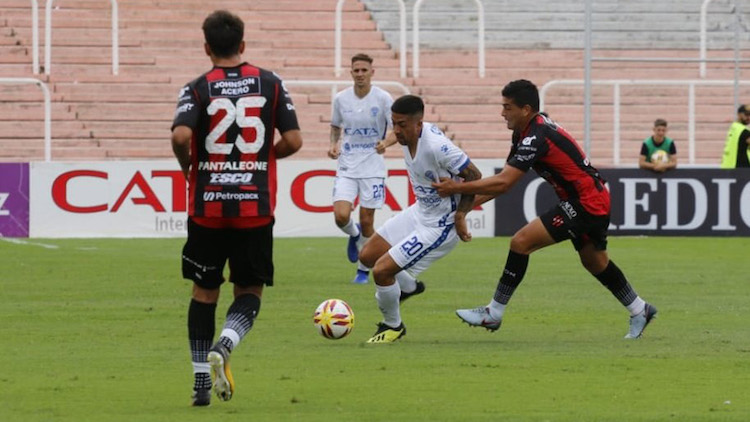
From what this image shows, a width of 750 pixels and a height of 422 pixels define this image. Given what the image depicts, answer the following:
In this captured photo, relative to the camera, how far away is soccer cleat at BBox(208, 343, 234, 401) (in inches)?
319

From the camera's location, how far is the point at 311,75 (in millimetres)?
28234

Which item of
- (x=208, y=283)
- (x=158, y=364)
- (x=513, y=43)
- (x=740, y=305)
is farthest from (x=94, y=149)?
(x=208, y=283)

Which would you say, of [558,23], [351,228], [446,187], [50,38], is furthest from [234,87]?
[558,23]

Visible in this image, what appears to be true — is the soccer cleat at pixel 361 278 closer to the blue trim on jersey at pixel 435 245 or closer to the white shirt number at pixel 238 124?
the blue trim on jersey at pixel 435 245

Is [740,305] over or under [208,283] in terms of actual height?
under

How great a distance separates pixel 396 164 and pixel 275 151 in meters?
14.9

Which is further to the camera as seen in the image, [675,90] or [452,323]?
[675,90]

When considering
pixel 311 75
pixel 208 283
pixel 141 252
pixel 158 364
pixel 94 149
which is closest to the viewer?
pixel 208 283

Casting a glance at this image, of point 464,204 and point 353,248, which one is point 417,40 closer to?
point 353,248

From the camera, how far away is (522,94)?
37.6ft

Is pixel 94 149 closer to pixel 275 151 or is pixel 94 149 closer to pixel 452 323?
pixel 452 323

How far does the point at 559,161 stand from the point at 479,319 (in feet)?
4.20

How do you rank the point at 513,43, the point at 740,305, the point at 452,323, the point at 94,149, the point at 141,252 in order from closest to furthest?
the point at 452,323
the point at 740,305
the point at 141,252
the point at 94,149
the point at 513,43

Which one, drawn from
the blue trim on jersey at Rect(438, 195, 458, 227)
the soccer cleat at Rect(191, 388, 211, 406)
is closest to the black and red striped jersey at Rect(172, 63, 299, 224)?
the soccer cleat at Rect(191, 388, 211, 406)
